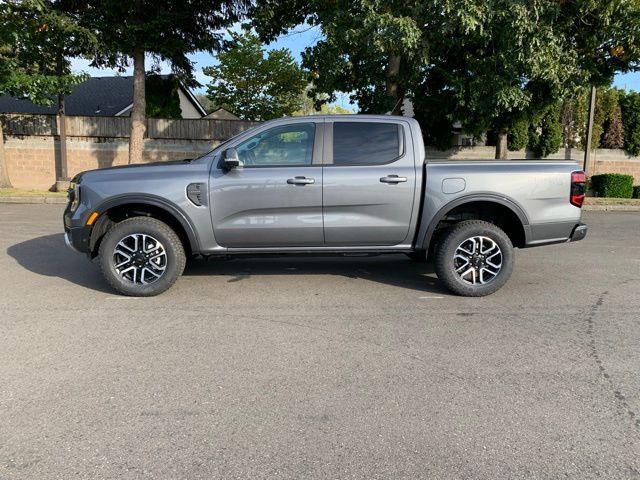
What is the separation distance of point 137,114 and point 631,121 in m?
18.6

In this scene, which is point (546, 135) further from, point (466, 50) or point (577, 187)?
point (577, 187)

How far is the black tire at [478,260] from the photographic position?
5.55m

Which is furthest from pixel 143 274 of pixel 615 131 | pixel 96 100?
pixel 96 100

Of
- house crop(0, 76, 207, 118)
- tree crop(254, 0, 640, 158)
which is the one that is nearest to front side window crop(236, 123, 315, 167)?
tree crop(254, 0, 640, 158)

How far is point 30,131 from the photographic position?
18672 mm

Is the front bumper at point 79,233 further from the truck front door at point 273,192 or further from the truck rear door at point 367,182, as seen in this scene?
the truck rear door at point 367,182

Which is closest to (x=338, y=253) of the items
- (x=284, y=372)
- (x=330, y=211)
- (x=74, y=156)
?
(x=330, y=211)

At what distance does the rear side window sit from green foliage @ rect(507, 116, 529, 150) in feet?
45.3

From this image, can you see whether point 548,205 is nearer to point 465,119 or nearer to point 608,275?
point 608,275

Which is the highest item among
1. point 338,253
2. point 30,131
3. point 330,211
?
point 30,131

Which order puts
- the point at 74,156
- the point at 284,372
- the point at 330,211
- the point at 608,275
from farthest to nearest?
the point at 74,156 → the point at 608,275 → the point at 330,211 → the point at 284,372

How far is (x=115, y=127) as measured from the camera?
18.9 metres

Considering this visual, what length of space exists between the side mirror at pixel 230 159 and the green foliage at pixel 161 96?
16.2 m

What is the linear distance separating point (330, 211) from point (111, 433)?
3271 mm
